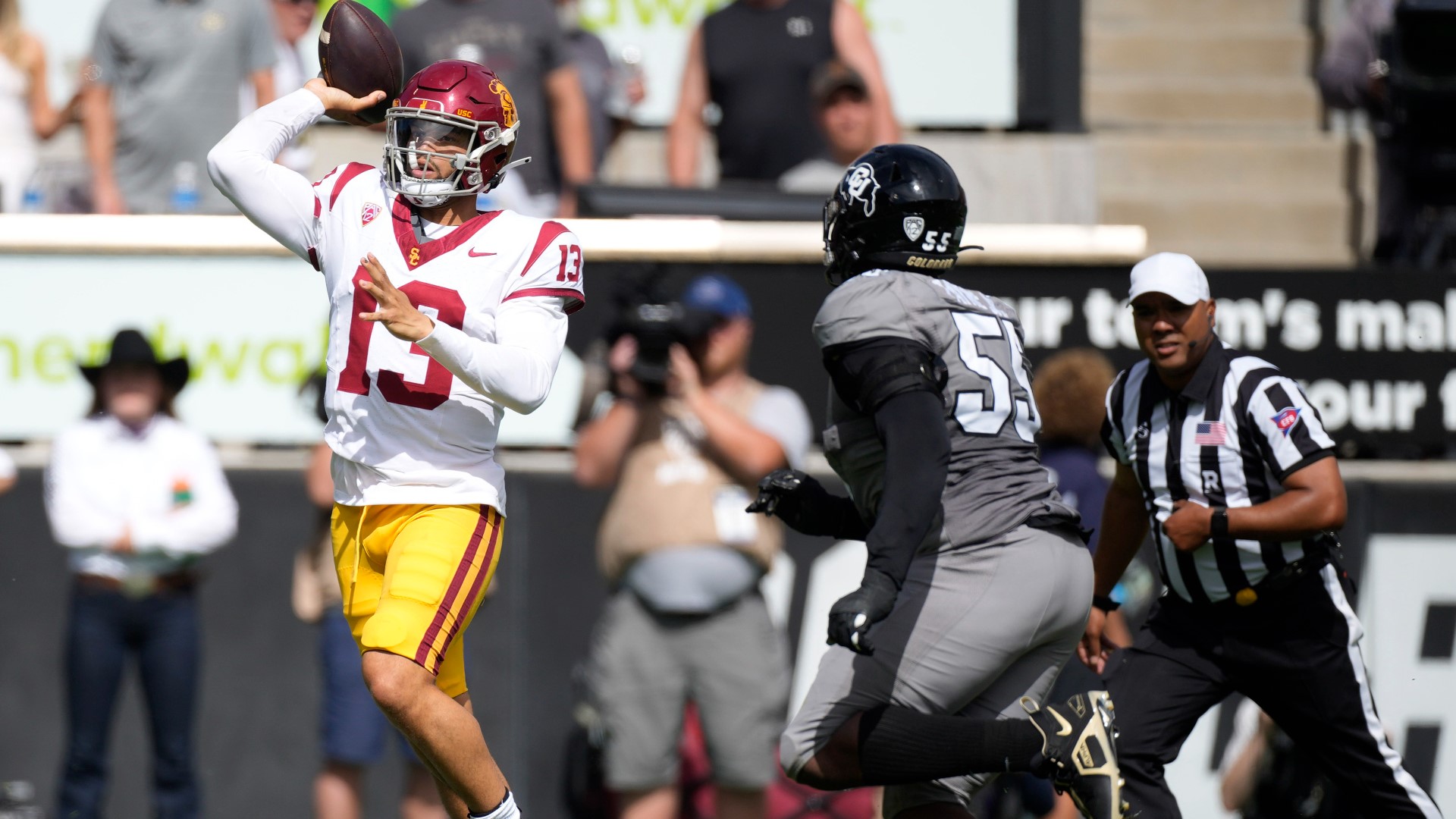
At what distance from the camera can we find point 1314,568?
5.29 metres

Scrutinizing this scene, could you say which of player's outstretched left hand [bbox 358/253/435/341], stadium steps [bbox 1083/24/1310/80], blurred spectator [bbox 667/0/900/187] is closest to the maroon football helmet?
player's outstretched left hand [bbox 358/253/435/341]

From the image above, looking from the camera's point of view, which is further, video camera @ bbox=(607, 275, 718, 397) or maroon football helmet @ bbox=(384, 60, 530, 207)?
video camera @ bbox=(607, 275, 718, 397)

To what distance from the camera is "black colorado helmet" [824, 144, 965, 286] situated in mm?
4496

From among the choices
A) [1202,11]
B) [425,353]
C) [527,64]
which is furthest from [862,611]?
[1202,11]

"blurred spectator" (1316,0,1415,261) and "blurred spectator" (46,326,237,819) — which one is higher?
"blurred spectator" (1316,0,1415,261)

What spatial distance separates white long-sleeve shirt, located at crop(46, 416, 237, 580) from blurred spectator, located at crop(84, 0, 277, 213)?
4.24 ft

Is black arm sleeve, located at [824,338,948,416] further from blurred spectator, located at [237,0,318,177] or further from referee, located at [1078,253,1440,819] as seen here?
blurred spectator, located at [237,0,318,177]

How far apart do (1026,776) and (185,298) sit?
166 inches

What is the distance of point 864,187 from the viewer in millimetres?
4520

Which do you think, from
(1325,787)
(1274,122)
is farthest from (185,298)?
(1274,122)

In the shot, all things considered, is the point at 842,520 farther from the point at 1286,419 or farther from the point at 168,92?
the point at 168,92

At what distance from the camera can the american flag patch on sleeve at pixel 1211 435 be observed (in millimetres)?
5230

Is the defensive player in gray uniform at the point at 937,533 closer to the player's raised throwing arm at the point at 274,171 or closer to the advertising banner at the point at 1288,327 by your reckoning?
the player's raised throwing arm at the point at 274,171

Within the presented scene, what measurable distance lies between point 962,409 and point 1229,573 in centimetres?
133
